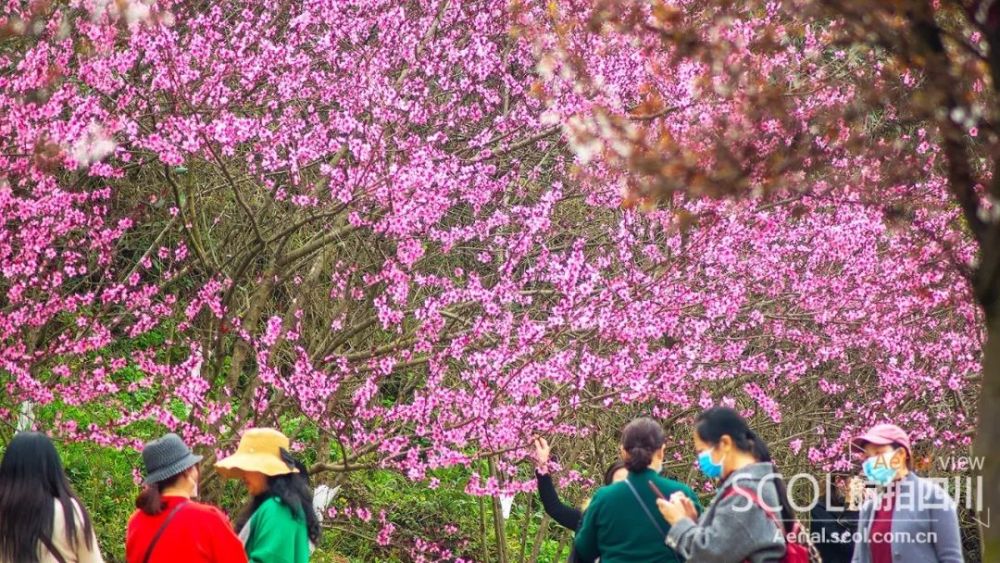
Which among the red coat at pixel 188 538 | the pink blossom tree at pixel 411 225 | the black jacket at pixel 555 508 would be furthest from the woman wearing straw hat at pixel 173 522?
the pink blossom tree at pixel 411 225

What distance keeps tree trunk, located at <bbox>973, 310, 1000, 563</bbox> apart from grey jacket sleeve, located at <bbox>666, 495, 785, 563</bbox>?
0.95m

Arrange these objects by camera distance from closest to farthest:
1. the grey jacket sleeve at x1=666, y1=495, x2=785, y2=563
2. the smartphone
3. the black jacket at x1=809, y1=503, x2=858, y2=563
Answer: the grey jacket sleeve at x1=666, y1=495, x2=785, y2=563 → the smartphone → the black jacket at x1=809, y1=503, x2=858, y2=563

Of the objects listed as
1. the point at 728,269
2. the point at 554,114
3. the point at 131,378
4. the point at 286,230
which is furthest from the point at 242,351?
the point at 131,378

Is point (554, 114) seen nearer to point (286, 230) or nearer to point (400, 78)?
point (400, 78)

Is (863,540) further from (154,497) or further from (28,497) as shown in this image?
(28,497)

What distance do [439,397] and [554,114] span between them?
8.03 feet

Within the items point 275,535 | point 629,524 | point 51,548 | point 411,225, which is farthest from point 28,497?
point 411,225

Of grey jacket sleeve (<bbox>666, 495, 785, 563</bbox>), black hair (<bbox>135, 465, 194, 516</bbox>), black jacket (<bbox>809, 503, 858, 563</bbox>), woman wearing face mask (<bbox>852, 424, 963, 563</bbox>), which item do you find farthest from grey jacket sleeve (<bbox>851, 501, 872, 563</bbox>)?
black hair (<bbox>135, 465, 194, 516</bbox>)

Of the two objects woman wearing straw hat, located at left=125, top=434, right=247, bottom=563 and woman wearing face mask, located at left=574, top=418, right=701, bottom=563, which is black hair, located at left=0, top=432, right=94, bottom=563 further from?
woman wearing face mask, located at left=574, top=418, right=701, bottom=563

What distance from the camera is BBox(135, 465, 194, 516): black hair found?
5016 millimetres

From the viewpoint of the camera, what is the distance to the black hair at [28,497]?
4840 mm

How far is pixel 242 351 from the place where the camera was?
29.9 feet

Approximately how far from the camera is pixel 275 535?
17.6 feet

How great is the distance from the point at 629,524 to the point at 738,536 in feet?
2.55
